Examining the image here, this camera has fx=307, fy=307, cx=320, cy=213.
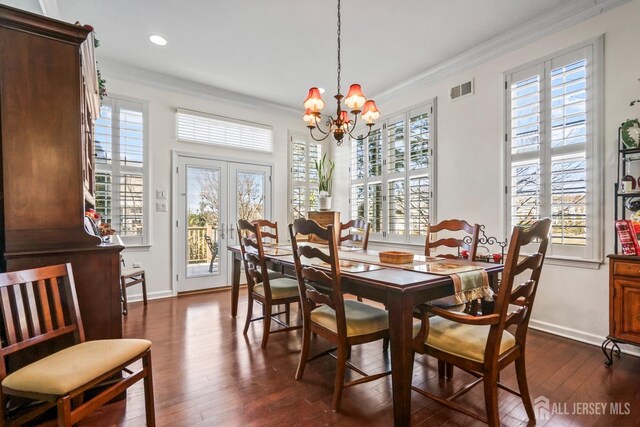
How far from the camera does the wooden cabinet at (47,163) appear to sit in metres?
1.64

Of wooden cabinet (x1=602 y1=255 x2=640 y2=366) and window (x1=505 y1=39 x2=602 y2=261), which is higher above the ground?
window (x1=505 y1=39 x2=602 y2=261)

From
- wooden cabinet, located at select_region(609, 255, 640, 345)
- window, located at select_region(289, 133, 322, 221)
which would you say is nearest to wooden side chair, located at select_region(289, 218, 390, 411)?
wooden cabinet, located at select_region(609, 255, 640, 345)

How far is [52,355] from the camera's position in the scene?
1.47 meters

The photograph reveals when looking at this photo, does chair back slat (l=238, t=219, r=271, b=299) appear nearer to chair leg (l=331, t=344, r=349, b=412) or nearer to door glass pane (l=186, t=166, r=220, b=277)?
chair leg (l=331, t=344, r=349, b=412)

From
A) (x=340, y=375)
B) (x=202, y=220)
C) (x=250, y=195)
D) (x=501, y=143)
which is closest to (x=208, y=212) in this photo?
(x=202, y=220)

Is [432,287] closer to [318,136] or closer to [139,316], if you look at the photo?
[139,316]

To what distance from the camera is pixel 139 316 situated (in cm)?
354

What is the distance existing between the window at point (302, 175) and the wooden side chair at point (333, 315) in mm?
3574

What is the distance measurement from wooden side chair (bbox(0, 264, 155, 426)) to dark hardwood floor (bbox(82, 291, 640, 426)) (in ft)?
1.37

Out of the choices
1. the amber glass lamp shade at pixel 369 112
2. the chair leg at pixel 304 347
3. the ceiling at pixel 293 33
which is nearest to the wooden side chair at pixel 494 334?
the chair leg at pixel 304 347

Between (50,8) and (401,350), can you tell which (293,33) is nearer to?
(50,8)

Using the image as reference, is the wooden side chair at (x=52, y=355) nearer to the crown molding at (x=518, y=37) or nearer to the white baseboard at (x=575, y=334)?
the white baseboard at (x=575, y=334)

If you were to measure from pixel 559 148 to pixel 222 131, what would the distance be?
440 cm

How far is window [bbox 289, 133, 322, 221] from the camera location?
5637mm
